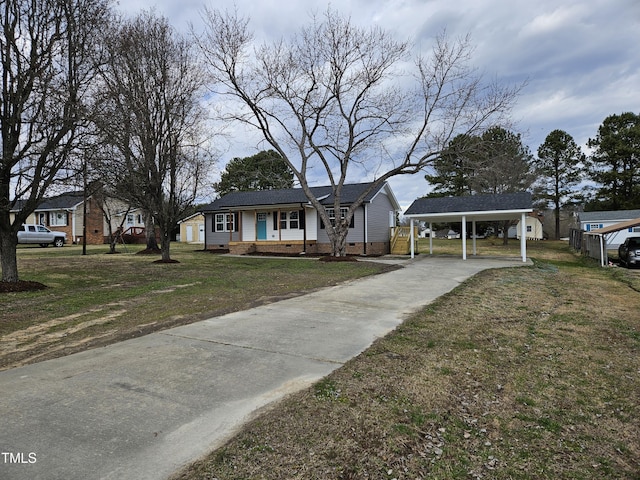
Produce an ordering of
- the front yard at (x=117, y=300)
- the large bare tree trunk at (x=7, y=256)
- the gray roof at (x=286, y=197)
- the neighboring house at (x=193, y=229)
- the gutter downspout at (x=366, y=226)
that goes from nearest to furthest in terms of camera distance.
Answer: the front yard at (x=117, y=300), the large bare tree trunk at (x=7, y=256), the gutter downspout at (x=366, y=226), the gray roof at (x=286, y=197), the neighboring house at (x=193, y=229)

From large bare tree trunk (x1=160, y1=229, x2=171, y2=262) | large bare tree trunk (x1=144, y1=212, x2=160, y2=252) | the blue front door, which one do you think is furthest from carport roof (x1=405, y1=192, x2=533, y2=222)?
large bare tree trunk (x1=144, y1=212, x2=160, y2=252)

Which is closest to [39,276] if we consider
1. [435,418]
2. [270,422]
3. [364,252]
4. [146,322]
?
[146,322]

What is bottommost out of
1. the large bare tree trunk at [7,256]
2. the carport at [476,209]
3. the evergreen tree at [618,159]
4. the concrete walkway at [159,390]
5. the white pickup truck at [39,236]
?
the concrete walkway at [159,390]

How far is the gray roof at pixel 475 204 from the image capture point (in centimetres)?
1812

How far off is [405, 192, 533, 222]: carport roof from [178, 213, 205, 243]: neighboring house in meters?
27.2

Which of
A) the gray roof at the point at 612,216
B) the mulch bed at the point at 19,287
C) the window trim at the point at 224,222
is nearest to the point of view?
the mulch bed at the point at 19,287

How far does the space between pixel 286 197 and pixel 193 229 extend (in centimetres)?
2087

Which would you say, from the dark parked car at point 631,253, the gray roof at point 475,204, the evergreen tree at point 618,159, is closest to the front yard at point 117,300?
the gray roof at point 475,204

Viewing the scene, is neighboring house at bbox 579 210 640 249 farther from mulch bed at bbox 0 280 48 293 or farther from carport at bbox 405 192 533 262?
mulch bed at bbox 0 280 48 293

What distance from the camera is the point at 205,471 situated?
88.8 inches

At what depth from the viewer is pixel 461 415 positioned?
3.08 meters

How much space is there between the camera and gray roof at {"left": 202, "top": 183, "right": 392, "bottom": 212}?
23.3 meters

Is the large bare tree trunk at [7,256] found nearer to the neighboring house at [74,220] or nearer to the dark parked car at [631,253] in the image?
the dark parked car at [631,253]

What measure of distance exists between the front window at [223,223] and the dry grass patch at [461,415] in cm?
2214
